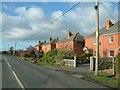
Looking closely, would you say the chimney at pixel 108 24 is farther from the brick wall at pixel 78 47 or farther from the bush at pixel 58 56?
the brick wall at pixel 78 47

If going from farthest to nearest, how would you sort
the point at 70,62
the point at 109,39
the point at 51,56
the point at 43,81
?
the point at 109,39, the point at 51,56, the point at 70,62, the point at 43,81

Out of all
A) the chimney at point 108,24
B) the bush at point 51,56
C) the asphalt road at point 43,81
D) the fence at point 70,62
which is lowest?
the asphalt road at point 43,81

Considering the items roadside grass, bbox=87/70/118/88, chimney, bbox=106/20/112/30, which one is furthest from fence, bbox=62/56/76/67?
chimney, bbox=106/20/112/30

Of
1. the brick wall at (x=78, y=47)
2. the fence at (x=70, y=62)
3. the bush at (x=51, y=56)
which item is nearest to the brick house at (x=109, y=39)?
the bush at (x=51, y=56)

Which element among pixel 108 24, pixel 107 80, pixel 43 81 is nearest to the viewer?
pixel 43 81

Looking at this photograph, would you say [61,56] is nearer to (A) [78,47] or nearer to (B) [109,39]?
(B) [109,39]

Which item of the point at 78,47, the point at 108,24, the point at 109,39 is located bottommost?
the point at 78,47

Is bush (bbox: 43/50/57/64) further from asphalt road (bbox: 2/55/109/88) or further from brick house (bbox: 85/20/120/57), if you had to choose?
asphalt road (bbox: 2/55/109/88)

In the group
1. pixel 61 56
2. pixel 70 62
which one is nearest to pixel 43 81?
pixel 70 62

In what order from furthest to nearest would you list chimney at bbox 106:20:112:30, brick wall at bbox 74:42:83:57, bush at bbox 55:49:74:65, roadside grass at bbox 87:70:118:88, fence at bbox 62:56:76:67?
brick wall at bbox 74:42:83:57 < chimney at bbox 106:20:112:30 < bush at bbox 55:49:74:65 < fence at bbox 62:56:76:67 < roadside grass at bbox 87:70:118:88

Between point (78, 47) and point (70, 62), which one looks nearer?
point (70, 62)

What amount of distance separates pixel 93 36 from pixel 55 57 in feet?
51.7

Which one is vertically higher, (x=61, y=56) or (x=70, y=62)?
(x=61, y=56)

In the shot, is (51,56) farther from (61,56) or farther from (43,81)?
(43,81)
